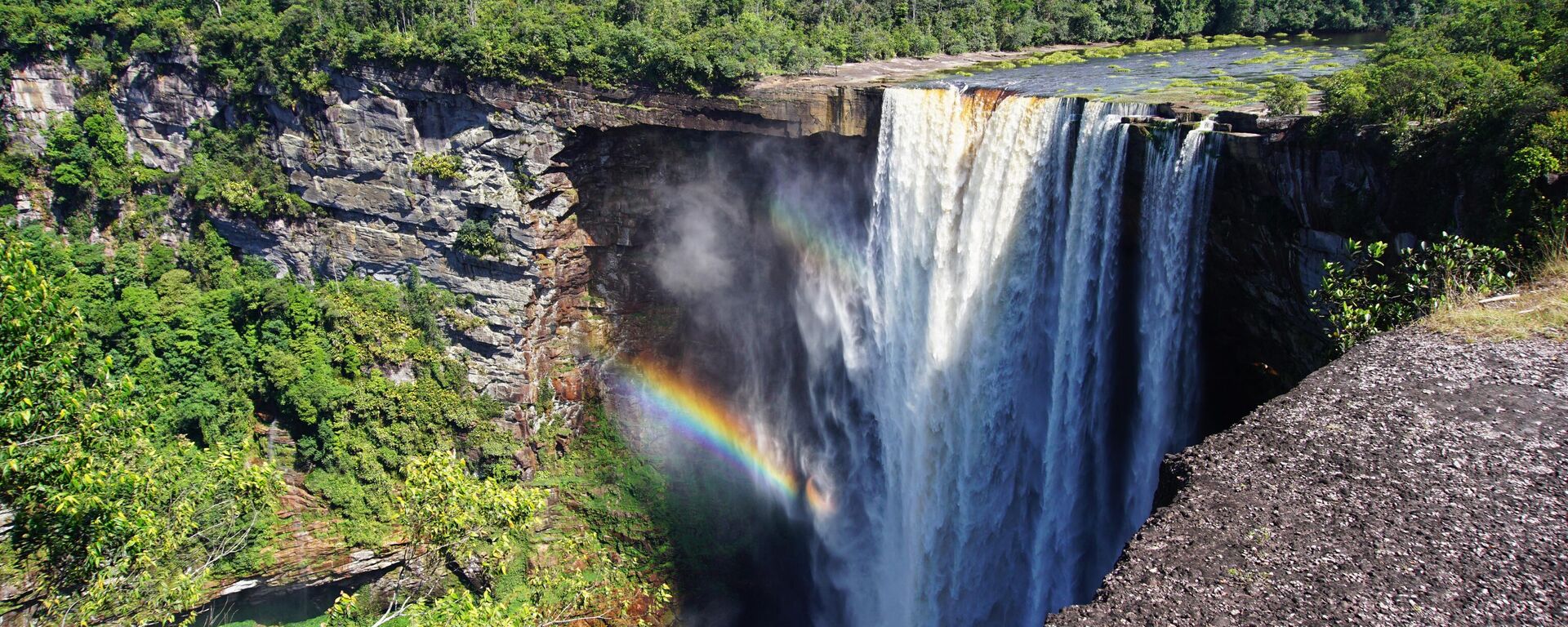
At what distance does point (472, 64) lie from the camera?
2759 centimetres

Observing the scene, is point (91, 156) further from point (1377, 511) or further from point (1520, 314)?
point (1520, 314)

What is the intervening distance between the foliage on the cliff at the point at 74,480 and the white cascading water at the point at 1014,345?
16.6 meters

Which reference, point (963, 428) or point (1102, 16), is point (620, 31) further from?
point (1102, 16)

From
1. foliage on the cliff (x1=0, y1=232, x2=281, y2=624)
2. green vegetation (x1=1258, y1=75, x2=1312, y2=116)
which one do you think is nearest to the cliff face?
green vegetation (x1=1258, y1=75, x2=1312, y2=116)

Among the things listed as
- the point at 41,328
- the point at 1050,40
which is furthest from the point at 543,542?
the point at 1050,40

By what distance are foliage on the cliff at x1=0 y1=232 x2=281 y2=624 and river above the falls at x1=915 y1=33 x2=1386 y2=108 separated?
2031 cm

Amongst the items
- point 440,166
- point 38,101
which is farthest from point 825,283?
point 38,101

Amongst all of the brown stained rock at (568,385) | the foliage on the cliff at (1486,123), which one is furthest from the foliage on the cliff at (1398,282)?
the brown stained rock at (568,385)

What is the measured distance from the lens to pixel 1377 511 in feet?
31.2

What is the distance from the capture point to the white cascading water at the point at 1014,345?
63.2ft

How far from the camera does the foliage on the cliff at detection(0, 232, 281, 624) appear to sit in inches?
393

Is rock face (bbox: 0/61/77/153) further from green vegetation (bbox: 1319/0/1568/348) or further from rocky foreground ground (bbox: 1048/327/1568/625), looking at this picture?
Result: green vegetation (bbox: 1319/0/1568/348)

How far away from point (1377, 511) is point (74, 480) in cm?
1481

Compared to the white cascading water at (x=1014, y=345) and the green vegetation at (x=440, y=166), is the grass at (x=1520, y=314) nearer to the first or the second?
the white cascading water at (x=1014, y=345)
